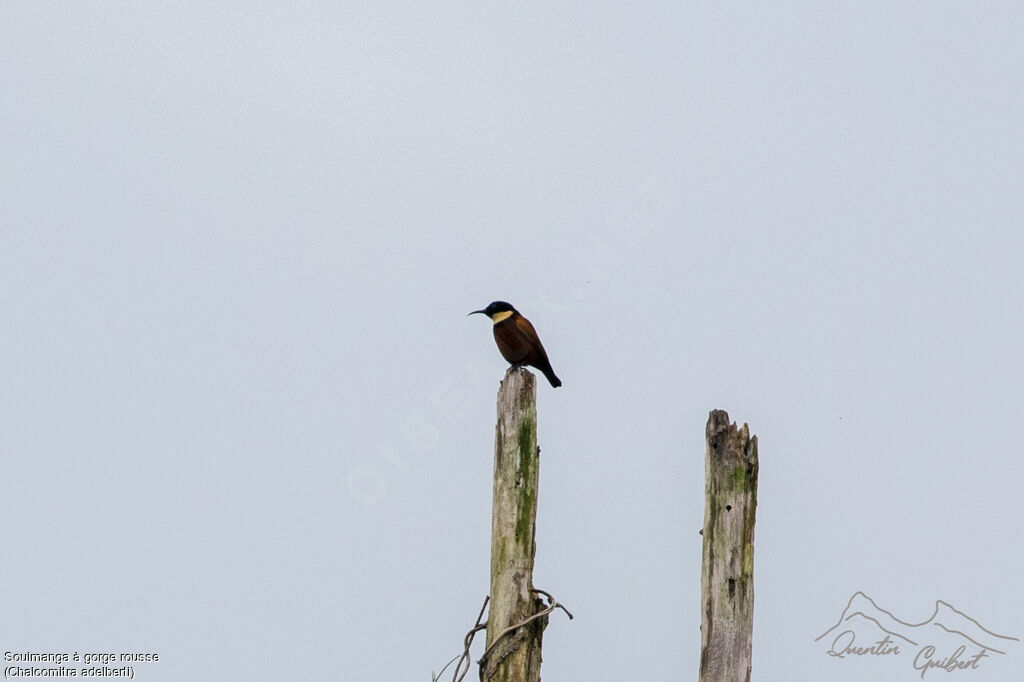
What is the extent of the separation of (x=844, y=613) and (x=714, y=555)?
118 inches

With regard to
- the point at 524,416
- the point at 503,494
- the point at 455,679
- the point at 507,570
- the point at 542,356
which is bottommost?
the point at 455,679

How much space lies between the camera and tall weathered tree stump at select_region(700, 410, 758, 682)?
5.69 meters

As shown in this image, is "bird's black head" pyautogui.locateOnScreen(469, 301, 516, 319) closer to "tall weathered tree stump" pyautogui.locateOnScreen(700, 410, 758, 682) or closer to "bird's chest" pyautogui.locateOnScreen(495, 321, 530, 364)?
"bird's chest" pyautogui.locateOnScreen(495, 321, 530, 364)

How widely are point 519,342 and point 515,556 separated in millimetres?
3625

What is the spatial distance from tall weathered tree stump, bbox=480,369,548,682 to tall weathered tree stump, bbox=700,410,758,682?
3.11ft

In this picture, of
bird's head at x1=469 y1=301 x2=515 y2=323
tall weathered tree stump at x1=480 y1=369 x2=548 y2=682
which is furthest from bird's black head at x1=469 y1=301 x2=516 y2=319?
tall weathered tree stump at x1=480 y1=369 x2=548 y2=682

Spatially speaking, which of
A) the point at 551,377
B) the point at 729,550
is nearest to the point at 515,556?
the point at 729,550

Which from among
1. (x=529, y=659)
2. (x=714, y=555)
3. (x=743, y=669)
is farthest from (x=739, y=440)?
(x=529, y=659)

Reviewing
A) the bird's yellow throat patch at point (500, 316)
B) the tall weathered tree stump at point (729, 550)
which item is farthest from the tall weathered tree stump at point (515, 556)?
the bird's yellow throat patch at point (500, 316)

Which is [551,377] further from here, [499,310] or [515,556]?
[515,556]

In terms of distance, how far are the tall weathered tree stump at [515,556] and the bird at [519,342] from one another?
10.9 ft

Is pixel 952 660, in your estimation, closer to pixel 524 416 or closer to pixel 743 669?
pixel 743 669

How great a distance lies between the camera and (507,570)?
19.9 feet

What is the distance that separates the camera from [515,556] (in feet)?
19.9
